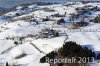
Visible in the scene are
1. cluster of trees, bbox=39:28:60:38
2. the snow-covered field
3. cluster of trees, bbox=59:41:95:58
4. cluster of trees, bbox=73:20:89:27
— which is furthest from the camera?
cluster of trees, bbox=73:20:89:27

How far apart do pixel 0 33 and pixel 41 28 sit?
5507 mm

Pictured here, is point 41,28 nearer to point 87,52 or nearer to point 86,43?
point 86,43

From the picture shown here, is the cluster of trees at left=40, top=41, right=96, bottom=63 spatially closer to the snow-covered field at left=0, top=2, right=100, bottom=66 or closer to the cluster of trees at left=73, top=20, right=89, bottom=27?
the snow-covered field at left=0, top=2, right=100, bottom=66

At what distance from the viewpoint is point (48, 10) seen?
182ft

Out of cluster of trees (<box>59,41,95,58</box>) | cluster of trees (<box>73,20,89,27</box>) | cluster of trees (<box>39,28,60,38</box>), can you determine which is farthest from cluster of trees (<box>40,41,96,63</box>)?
cluster of trees (<box>73,20,89,27</box>)

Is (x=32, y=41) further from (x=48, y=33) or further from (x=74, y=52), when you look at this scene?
(x=74, y=52)

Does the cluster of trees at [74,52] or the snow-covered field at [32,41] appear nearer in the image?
the cluster of trees at [74,52]

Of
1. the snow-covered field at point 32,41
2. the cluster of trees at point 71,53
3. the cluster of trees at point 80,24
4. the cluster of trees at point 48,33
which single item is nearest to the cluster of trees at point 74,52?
the cluster of trees at point 71,53

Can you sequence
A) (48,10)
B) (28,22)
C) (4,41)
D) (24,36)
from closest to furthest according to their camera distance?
(4,41)
(24,36)
(28,22)
(48,10)

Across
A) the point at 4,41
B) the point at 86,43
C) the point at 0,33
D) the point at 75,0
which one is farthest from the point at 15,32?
the point at 75,0

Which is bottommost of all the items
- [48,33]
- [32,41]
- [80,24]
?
[32,41]

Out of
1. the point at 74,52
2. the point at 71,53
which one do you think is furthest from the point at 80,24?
the point at 71,53

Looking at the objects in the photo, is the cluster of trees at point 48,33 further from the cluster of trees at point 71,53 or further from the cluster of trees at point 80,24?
the cluster of trees at point 71,53

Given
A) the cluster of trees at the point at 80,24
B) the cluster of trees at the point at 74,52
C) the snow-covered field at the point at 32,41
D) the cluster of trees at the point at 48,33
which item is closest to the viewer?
the cluster of trees at the point at 74,52
